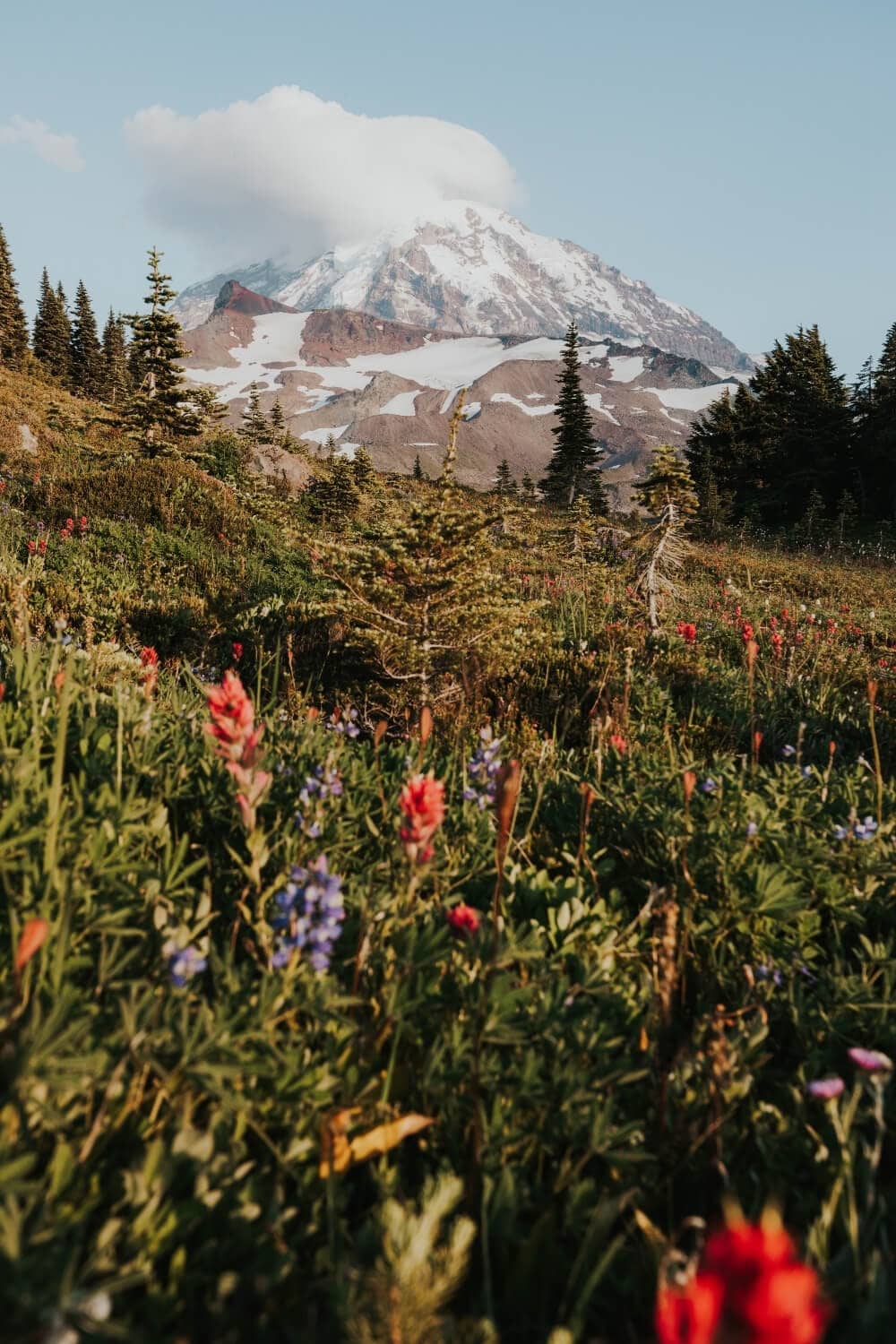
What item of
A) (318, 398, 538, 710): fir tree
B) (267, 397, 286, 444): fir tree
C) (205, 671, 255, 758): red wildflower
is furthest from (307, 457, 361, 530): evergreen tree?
(205, 671, 255, 758): red wildflower

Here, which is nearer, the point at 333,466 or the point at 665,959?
the point at 665,959

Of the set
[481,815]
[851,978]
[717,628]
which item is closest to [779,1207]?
[851,978]

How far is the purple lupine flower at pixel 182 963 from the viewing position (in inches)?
57.2

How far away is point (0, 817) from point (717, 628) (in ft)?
36.4

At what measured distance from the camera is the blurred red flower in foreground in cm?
58

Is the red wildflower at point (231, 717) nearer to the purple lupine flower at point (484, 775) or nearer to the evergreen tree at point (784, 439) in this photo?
the purple lupine flower at point (484, 775)

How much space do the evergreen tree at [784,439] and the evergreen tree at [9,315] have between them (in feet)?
189

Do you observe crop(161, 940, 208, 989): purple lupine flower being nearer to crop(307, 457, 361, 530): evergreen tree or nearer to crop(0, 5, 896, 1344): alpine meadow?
crop(0, 5, 896, 1344): alpine meadow

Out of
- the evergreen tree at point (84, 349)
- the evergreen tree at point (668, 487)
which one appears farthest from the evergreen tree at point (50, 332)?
the evergreen tree at point (668, 487)

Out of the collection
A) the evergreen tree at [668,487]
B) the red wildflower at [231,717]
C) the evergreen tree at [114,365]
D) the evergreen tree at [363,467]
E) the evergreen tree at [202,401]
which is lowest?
the red wildflower at [231,717]

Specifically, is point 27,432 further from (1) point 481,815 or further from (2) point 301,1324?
(2) point 301,1324

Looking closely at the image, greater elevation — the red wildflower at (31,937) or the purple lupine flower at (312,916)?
the red wildflower at (31,937)

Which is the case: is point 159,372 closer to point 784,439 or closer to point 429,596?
point 429,596

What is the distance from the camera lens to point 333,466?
22578mm
